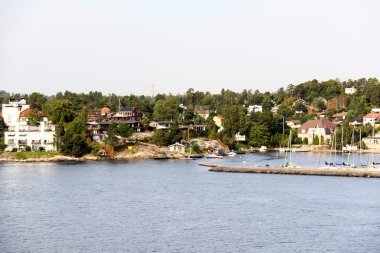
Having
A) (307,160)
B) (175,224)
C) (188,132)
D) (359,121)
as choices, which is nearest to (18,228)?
(175,224)

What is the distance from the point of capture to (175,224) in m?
28.9

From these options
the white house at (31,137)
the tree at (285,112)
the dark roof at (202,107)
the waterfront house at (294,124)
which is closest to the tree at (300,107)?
the tree at (285,112)

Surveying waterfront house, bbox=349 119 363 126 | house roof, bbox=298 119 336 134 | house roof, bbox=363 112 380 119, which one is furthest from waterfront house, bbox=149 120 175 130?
house roof, bbox=363 112 380 119

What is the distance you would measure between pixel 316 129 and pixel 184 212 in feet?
145

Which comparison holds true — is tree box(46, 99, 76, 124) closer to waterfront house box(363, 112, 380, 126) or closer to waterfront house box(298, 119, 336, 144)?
waterfront house box(298, 119, 336, 144)

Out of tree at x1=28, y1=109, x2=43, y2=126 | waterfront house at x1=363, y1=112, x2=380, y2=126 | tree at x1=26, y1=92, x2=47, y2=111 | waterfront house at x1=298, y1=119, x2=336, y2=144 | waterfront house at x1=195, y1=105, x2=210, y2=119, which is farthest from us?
waterfront house at x1=195, y1=105, x2=210, y2=119

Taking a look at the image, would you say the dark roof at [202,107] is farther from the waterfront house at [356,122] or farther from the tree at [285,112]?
the waterfront house at [356,122]

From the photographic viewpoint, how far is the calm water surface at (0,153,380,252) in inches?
1016

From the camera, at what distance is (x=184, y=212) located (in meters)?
31.6

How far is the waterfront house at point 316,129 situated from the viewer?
2896 inches

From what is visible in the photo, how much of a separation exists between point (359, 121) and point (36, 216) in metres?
52.2

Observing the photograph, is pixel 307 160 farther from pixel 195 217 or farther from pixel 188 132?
pixel 195 217

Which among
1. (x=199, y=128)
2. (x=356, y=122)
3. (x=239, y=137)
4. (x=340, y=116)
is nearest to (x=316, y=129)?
(x=356, y=122)

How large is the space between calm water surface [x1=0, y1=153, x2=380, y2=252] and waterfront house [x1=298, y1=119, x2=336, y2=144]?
28250 mm
